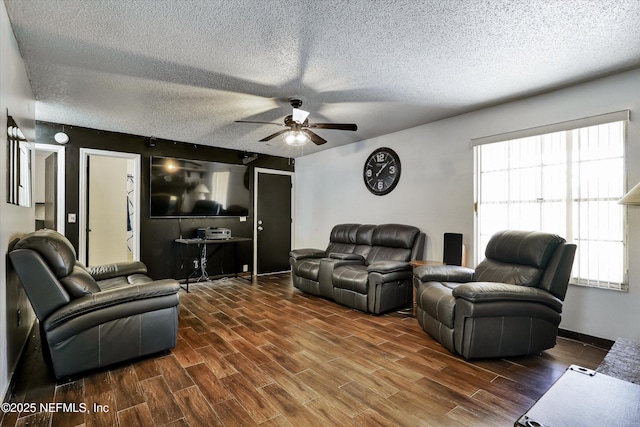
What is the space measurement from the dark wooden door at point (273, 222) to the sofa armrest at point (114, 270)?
106 inches

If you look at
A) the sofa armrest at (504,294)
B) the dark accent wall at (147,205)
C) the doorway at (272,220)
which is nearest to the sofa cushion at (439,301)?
the sofa armrest at (504,294)

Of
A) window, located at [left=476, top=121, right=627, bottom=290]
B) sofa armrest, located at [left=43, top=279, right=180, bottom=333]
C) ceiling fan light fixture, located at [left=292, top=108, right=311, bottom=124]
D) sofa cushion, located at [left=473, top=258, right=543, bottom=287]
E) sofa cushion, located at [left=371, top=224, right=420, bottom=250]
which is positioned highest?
ceiling fan light fixture, located at [left=292, top=108, right=311, bottom=124]

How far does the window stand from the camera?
9.00 feet

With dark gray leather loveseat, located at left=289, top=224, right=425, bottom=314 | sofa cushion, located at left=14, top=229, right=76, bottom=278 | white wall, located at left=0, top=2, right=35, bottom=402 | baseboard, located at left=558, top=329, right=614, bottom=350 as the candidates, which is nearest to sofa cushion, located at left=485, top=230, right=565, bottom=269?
baseboard, located at left=558, top=329, right=614, bottom=350

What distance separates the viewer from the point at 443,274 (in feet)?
10.2

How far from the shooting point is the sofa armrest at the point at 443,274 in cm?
311

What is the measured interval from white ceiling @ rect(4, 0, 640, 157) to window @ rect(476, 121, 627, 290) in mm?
588

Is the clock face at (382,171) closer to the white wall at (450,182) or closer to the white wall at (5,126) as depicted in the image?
the white wall at (450,182)

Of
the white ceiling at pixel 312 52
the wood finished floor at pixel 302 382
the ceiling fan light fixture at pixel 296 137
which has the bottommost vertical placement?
the wood finished floor at pixel 302 382

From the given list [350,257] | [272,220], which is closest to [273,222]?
[272,220]

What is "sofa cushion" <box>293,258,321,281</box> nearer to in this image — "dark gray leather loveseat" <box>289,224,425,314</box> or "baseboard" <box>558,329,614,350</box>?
"dark gray leather loveseat" <box>289,224,425,314</box>

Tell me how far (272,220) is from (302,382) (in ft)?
14.6

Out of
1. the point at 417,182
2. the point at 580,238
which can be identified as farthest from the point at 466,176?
the point at 580,238

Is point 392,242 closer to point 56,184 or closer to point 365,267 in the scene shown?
point 365,267
